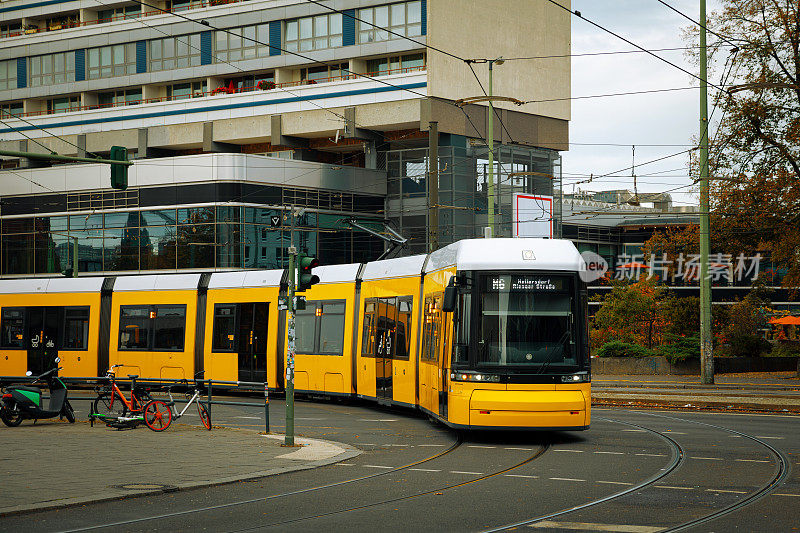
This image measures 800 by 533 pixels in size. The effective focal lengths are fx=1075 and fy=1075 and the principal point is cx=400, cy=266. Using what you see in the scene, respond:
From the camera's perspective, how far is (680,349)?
40656mm

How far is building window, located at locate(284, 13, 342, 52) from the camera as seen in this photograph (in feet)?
192

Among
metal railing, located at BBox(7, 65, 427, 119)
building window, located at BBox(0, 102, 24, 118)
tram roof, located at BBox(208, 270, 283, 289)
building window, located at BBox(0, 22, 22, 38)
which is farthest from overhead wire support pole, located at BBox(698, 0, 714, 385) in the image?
building window, located at BBox(0, 22, 22, 38)

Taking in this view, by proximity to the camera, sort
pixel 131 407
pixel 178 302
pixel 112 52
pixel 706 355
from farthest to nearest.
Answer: pixel 112 52, pixel 706 355, pixel 178 302, pixel 131 407

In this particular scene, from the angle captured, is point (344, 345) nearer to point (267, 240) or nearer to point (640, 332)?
point (640, 332)

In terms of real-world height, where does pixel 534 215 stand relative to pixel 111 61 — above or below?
below

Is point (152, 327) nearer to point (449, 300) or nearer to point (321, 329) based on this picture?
point (321, 329)

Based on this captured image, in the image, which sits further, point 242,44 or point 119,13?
point 119,13

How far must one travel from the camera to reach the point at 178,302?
28.9 m

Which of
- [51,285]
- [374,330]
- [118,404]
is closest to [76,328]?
[51,285]

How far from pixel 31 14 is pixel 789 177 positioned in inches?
2067

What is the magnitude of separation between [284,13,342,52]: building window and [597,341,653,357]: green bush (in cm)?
2451

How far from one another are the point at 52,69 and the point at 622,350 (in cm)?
4309

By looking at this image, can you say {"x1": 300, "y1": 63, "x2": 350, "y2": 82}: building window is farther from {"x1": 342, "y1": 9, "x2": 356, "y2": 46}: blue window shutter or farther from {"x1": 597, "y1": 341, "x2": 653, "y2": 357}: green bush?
{"x1": 597, "y1": 341, "x2": 653, "y2": 357}: green bush

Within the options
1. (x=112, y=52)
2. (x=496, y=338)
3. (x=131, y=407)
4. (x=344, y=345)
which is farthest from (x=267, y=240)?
(x=496, y=338)
